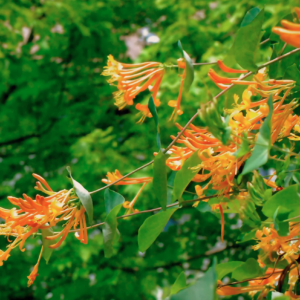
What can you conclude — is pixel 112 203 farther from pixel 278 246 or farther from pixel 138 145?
pixel 138 145

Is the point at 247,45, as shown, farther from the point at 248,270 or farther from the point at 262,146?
the point at 248,270

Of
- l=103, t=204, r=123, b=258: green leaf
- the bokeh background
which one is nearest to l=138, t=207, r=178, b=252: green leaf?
l=103, t=204, r=123, b=258: green leaf

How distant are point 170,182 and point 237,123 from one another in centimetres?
15

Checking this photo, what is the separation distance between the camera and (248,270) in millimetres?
358

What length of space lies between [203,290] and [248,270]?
17cm

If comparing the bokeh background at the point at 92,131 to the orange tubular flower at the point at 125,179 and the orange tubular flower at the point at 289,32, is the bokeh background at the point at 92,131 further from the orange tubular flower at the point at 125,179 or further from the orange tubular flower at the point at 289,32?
the orange tubular flower at the point at 289,32

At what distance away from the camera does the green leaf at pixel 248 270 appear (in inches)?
14.0

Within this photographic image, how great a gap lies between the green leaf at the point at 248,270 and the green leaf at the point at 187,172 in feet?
0.31

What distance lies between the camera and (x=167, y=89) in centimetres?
149

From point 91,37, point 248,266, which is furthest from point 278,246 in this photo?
point 91,37

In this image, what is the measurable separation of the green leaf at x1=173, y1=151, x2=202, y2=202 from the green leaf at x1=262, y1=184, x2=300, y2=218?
0.22ft

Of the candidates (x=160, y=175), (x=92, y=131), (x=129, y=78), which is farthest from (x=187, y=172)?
(x=92, y=131)

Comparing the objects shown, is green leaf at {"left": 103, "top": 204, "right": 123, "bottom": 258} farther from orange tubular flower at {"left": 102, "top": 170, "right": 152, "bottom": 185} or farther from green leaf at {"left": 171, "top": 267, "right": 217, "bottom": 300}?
green leaf at {"left": 171, "top": 267, "right": 217, "bottom": 300}

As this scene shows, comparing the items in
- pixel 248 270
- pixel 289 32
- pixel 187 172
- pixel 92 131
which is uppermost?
pixel 289 32
